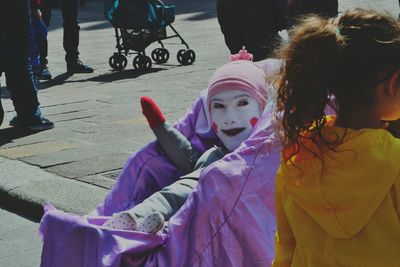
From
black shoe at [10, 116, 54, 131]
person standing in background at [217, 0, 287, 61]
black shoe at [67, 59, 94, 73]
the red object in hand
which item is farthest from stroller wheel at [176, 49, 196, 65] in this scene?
the red object in hand

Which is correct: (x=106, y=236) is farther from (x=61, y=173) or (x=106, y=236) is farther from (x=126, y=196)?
(x=61, y=173)

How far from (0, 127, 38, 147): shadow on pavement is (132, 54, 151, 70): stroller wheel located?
2911 mm

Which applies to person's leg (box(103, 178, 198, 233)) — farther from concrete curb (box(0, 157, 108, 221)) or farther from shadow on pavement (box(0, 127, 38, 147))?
shadow on pavement (box(0, 127, 38, 147))

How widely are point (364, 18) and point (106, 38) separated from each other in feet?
35.1

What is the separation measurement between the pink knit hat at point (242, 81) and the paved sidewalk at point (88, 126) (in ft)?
3.92

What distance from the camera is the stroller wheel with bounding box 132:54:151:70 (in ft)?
30.2

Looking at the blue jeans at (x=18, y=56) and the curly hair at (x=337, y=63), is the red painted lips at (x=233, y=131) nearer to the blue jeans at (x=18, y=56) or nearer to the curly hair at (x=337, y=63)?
the curly hair at (x=337, y=63)

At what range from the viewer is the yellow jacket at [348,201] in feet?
6.25

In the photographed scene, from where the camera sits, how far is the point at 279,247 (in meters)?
2.15

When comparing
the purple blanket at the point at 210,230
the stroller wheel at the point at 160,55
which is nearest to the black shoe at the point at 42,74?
the stroller wheel at the point at 160,55

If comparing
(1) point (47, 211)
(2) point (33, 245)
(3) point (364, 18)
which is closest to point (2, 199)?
(2) point (33, 245)

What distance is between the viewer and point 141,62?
9.23m

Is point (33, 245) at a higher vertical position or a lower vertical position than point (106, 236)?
lower

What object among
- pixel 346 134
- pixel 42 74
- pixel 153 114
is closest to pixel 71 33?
pixel 42 74
